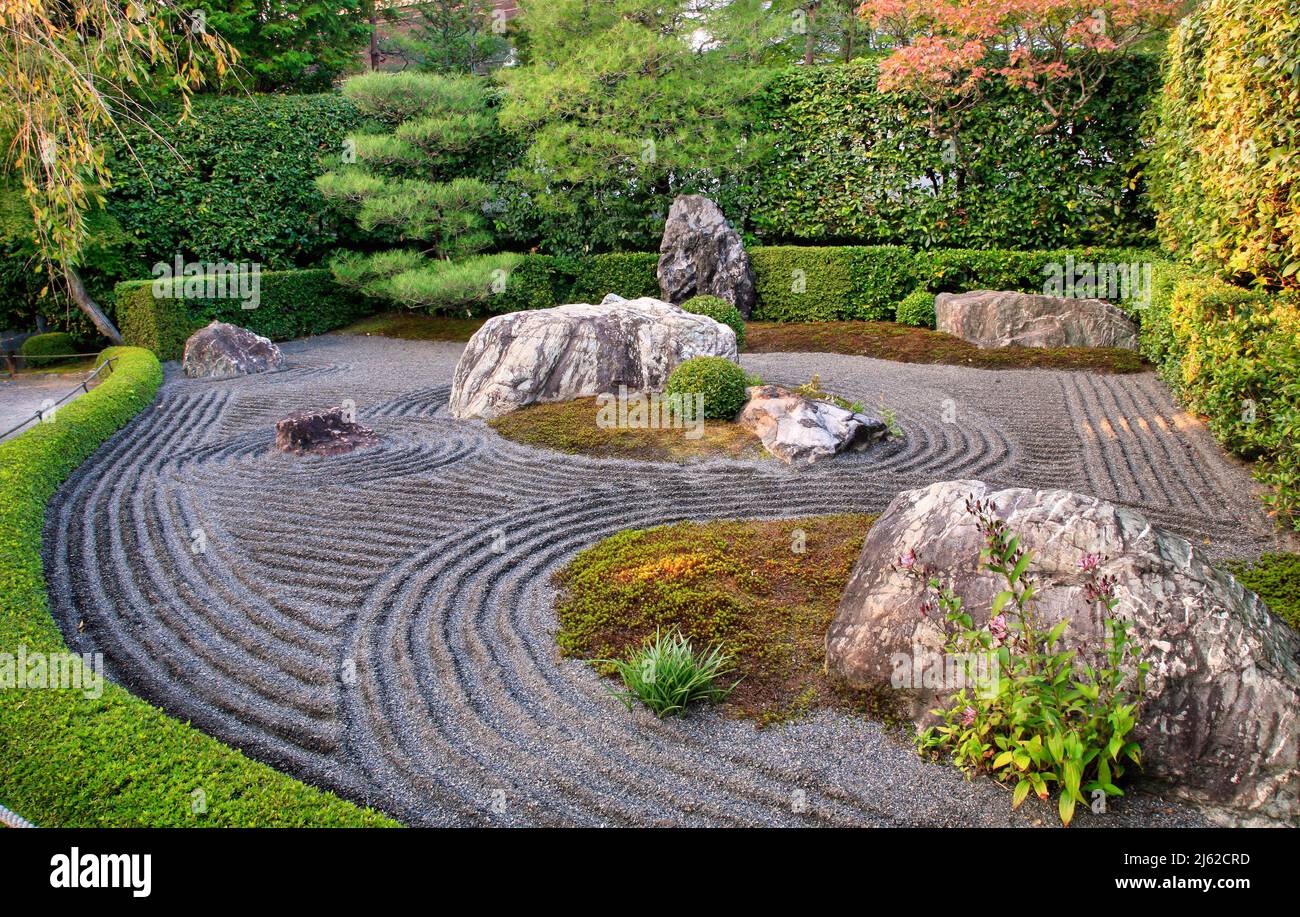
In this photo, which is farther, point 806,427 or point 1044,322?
point 1044,322

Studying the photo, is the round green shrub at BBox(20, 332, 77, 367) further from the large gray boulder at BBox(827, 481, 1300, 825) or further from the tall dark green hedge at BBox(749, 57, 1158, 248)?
the large gray boulder at BBox(827, 481, 1300, 825)

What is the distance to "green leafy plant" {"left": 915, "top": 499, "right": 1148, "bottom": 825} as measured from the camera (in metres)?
3.54

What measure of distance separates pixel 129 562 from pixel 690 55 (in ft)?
47.8

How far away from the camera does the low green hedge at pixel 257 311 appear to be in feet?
47.2

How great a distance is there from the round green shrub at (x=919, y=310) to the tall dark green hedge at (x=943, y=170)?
5.95 feet

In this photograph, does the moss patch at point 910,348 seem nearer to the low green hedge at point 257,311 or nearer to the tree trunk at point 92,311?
the low green hedge at point 257,311

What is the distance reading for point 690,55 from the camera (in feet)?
54.5

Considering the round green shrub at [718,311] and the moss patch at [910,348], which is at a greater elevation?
the round green shrub at [718,311]

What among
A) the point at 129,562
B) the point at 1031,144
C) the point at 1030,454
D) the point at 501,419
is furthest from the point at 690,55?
the point at 129,562

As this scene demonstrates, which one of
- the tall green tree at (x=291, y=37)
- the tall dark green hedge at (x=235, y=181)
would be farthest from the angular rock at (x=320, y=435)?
the tall green tree at (x=291, y=37)

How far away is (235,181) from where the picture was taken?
55.5 feet

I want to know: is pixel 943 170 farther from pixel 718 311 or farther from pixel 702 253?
pixel 718 311

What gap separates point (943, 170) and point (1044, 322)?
4.74 m

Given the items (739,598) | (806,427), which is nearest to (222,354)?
(806,427)
